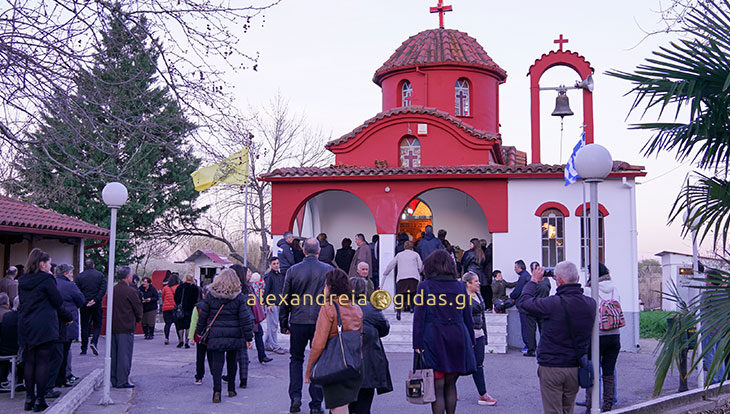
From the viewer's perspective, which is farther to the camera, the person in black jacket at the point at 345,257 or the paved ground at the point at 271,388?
the person in black jacket at the point at 345,257

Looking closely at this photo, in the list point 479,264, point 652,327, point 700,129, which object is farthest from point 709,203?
point 652,327

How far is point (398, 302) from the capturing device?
1653 cm

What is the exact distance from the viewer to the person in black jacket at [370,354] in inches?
265

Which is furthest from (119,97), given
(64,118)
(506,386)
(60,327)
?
(506,386)

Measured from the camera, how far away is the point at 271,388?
10.3 metres

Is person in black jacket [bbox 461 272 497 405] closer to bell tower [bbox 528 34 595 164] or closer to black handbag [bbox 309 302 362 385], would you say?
black handbag [bbox 309 302 362 385]

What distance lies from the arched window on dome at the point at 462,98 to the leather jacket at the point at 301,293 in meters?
17.0

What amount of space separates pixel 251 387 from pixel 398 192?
9.14 meters

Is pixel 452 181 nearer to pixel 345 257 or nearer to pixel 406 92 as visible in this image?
pixel 345 257

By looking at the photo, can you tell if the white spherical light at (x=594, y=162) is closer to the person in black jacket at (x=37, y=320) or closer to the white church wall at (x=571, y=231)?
the person in black jacket at (x=37, y=320)

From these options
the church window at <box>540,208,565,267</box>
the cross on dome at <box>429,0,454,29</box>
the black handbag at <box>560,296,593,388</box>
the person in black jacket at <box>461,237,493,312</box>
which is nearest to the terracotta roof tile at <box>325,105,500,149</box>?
the church window at <box>540,208,565,267</box>

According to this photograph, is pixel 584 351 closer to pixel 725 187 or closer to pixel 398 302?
pixel 725 187

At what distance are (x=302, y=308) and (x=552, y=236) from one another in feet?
36.7

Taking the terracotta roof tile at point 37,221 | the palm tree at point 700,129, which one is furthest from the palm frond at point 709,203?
the terracotta roof tile at point 37,221
